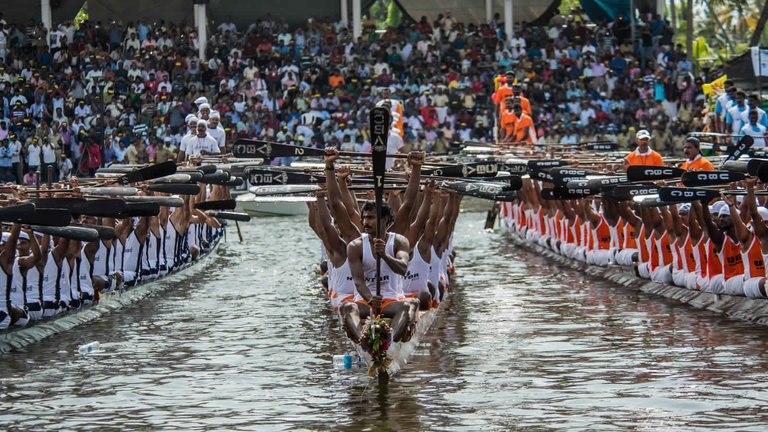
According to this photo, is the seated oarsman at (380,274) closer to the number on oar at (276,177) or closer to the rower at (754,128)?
the number on oar at (276,177)

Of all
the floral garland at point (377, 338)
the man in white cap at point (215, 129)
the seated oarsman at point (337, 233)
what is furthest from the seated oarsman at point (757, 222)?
the man in white cap at point (215, 129)

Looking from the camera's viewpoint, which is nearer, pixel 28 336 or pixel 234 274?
pixel 28 336

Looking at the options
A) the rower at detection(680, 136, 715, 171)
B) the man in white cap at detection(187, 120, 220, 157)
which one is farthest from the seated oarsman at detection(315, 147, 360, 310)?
the man in white cap at detection(187, 120, 220, 157)

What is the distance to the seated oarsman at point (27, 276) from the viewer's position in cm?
1545

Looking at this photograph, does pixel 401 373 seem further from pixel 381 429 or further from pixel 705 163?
pixel 705 163

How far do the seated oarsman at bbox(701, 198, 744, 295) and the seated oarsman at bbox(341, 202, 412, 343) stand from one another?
427 centimetres

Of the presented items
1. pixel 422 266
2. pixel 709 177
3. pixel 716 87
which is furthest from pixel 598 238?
pixel 716 87

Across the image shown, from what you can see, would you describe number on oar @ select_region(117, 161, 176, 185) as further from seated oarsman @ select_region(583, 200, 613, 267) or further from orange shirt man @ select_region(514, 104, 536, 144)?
orange shirt man @ select_region(514, 104, 536, 144)

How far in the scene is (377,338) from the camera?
11.9 metres

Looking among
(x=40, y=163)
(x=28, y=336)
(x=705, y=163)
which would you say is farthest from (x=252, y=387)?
(x=40, y=163)

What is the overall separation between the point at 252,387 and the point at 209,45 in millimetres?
30394

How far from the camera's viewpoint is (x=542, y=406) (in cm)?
1160

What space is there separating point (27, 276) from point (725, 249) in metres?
7.44

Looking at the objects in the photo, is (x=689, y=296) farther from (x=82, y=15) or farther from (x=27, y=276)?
(x=82, y=15)
